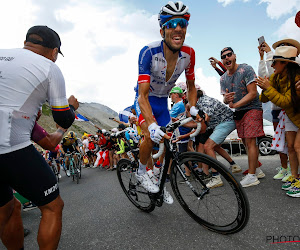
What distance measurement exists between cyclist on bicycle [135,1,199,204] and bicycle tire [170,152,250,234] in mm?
301

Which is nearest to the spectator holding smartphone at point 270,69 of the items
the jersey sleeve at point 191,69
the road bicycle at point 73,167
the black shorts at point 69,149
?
the jersey sleeve at point 191,69

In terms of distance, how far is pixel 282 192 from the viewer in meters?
3.03

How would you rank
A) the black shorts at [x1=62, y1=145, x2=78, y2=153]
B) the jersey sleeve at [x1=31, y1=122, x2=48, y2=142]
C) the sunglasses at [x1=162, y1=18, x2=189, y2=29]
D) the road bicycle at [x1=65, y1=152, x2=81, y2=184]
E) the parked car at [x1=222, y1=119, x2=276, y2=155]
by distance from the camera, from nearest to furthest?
the jersey sleeve at [x1=31, y1=122, x2=48, y2=142] < the sunglasses at [x1=162, y1=18, x2=189, y2=29] < the parked car at [x1=222, y1=119, x2=276, y2=155] < the road bicycle at [x1=65, y1=152, x2=81, y2=184] < the black shorts at [x1=62, y1=145, x2=78, y2=153]

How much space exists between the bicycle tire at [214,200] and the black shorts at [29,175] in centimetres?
135

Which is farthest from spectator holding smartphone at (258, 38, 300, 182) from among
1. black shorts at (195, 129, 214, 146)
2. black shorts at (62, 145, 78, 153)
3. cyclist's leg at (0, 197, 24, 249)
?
black shorts at (62, 145, 78, 153)

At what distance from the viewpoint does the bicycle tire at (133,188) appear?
3.04 meters

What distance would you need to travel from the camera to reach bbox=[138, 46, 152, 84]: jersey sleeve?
250 cm

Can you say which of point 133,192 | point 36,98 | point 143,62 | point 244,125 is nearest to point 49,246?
point 36,98

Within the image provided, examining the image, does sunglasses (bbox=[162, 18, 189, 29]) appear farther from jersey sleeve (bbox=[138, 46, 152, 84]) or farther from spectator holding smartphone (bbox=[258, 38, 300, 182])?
spectator holding smartphone (bbox=[258, 38, 300, 182])

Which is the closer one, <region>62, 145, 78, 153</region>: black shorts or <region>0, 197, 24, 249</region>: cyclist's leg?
<region>0, 197, 24, 249</region>: cyclist's leg

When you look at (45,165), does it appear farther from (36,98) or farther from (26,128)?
(36,98)

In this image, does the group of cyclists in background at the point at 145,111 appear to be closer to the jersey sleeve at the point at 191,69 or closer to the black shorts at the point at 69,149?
the jersey sleeve at the point at 191,69

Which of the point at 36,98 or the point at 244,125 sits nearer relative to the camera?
the point at 36,98

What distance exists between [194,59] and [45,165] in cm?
234
